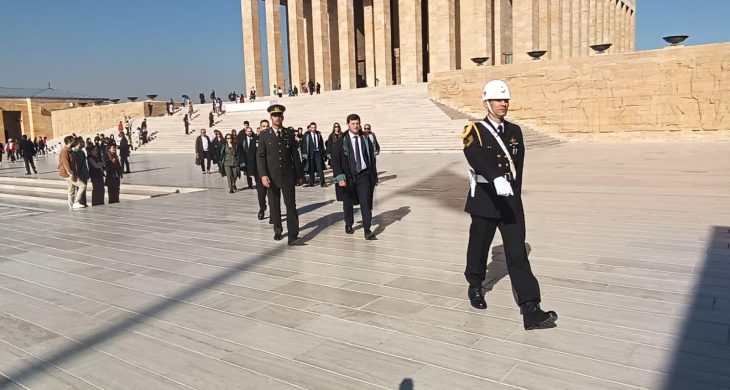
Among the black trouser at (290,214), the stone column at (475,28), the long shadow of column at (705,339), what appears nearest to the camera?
the long shadow of column at (705,339)

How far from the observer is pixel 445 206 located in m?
8.50

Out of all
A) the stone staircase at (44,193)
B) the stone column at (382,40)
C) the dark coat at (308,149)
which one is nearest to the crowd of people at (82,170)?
the stone staircase at (44,193)

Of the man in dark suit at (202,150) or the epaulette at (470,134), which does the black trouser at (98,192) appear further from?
the epaulette at (470,134)

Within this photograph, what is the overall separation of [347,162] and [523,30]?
30.8 m

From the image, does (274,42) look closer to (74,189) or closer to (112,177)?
(112,177)

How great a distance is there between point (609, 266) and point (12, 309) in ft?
16.4

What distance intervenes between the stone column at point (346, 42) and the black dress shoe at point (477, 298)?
35482 mm

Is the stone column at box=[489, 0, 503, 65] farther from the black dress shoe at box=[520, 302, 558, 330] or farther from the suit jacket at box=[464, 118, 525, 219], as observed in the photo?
the black dress shoe at box=[520, 302, 558, 330]

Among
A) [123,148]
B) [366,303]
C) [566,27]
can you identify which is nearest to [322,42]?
[566,27]

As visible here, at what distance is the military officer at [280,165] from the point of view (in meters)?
6.33

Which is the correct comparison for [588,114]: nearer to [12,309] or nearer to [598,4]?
[12,309]

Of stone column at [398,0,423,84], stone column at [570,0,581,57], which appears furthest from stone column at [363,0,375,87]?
stone column at [570,0,581,57]

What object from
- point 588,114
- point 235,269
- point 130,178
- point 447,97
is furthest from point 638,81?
Result: point 235,269

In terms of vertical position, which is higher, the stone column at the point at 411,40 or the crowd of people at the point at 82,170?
the stone column at the point at 411,40
